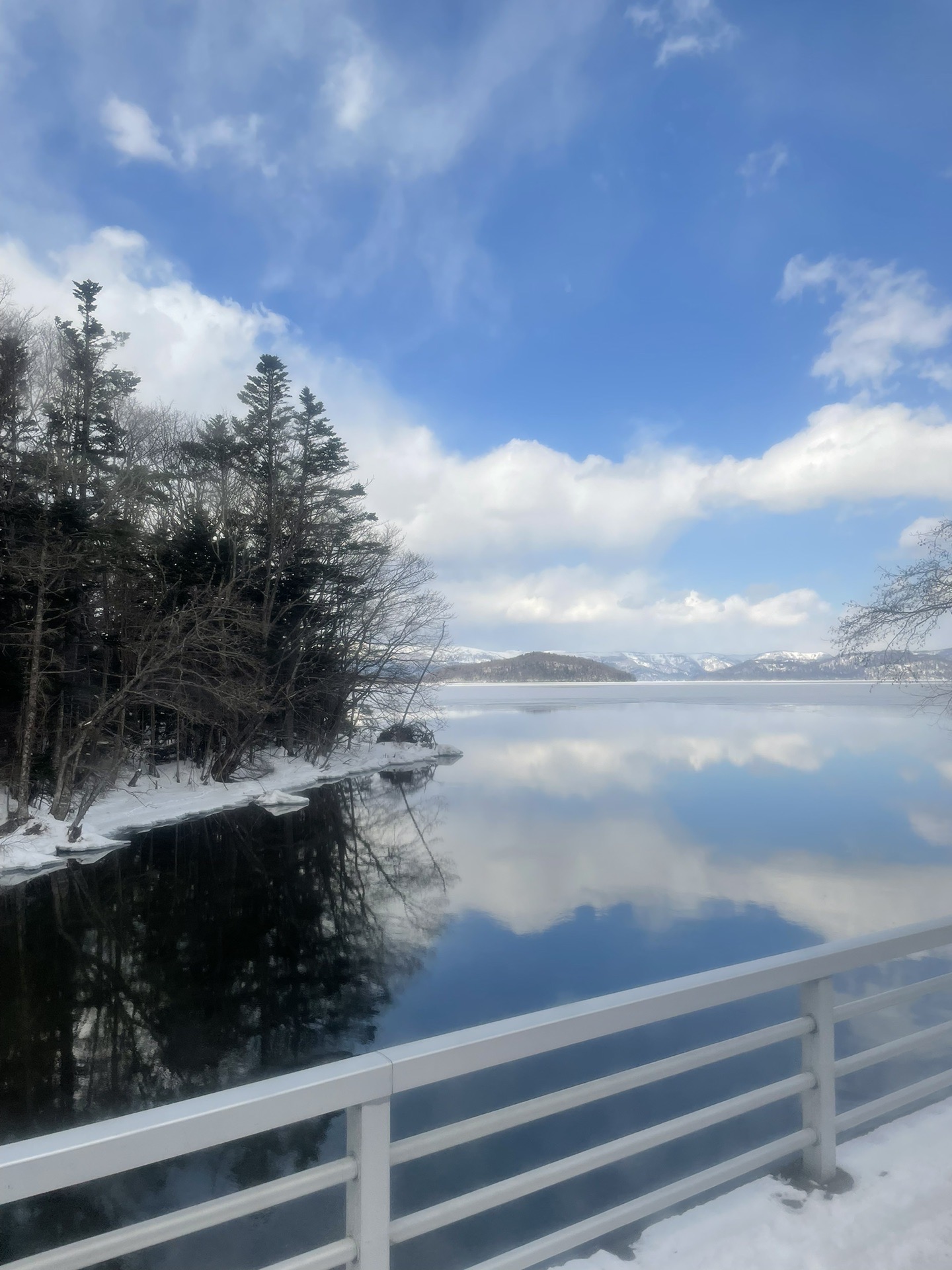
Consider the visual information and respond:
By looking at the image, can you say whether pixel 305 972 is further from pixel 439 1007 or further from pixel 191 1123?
pixel 191 1123

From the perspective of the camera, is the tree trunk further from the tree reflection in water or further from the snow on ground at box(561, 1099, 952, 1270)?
the snow on ground at box(561, 1099, 952, 1270)

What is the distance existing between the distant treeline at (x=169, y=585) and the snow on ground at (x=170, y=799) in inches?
25.1

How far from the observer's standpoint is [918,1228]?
2.27 meters

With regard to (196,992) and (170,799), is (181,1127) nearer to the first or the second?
(196,992)

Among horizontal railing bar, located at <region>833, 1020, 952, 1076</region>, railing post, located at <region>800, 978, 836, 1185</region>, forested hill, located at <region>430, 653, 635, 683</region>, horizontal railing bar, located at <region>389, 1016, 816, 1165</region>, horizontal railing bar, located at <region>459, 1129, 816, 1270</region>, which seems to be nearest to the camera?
horizontal railing bar, located at <region>389, 1016, 816, 1165</region>

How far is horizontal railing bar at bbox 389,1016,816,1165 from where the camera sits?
1.73 meters

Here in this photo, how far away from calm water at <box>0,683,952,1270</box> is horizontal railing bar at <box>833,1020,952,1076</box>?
2370mm

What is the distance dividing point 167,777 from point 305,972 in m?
16.3

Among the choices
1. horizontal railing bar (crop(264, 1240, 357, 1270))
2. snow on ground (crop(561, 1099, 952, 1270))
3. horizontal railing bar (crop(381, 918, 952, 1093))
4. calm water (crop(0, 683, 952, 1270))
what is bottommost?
calm water (crop(0, 683, 952, 1270))

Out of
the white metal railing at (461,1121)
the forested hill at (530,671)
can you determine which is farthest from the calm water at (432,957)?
the forested hill at (530,671)

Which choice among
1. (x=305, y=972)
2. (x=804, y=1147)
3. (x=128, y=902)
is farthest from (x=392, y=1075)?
(x=128, y=902)

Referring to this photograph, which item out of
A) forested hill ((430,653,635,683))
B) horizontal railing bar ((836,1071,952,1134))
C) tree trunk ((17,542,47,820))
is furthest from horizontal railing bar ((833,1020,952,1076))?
forested hill ((430,653,635,683))

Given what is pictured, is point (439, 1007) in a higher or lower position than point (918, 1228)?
lower

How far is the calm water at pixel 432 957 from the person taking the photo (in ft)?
15.2
